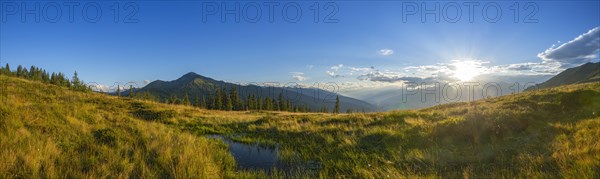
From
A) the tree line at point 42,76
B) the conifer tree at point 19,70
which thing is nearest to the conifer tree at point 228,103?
the tree line at point 42,76

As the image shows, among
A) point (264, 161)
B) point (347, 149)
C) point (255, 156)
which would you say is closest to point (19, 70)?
point (255, 156)

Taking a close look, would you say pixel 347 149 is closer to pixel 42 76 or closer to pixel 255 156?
pixel 255 156

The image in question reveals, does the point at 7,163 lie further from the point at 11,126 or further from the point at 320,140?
the point at 320,140

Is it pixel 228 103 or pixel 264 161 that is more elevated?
pixel 264 161

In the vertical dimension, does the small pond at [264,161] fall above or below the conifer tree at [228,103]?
above

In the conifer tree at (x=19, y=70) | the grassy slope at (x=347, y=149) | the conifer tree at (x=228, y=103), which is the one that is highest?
the conifer tree at (x=19, y=70)

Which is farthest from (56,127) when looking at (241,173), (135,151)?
(241,173)

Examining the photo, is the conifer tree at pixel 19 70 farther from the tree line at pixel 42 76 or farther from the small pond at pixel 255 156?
the small pond at pixel 255 156

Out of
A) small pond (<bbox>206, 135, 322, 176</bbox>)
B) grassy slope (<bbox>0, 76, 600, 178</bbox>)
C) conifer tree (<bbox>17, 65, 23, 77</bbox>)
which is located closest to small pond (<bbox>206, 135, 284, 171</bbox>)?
small pond (<bbox>206, 135, 322, 176</bbox>)

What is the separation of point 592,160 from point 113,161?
908 centimetres

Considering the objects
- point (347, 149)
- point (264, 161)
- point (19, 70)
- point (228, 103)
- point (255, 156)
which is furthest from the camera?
point (19, 70)

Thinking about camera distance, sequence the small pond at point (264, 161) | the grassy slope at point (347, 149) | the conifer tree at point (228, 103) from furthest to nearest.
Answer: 1. the conifer tree at point (228, 103)
2. the small pond at point (264, 161)
3. the grassy slope at point (347, 149)

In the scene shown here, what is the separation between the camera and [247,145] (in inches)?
416

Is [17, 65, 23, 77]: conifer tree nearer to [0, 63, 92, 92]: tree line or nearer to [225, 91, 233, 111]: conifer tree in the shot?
[0, 63, 92, 92]: tree line
